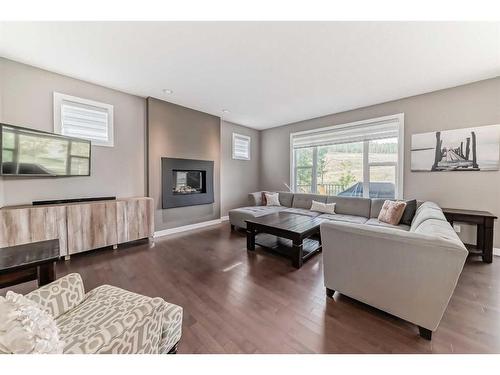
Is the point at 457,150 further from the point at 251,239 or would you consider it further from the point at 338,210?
the point at 251,239

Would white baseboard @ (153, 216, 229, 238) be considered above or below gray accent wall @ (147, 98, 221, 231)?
below

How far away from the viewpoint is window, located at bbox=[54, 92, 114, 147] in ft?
9.48

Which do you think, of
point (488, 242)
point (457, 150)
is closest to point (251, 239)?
point (488, 242)

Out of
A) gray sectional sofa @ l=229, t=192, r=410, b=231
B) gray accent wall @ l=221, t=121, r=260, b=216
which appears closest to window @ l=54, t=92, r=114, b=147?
gray accent wall @ l=221, t=121, r=260, b=216

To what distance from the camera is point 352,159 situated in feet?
14.6

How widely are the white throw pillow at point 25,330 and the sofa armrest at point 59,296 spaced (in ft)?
1.17

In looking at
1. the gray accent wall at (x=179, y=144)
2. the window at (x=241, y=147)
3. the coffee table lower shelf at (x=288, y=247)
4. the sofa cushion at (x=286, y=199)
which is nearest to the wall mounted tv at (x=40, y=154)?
the gray accent wall at (x=179, y=144)

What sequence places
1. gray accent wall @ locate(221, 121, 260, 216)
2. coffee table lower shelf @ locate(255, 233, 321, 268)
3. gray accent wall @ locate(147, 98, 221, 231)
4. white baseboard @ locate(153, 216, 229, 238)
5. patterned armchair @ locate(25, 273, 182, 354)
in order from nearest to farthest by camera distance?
patterned armchair @ locate(25, 273, 182, 354), coffee table lower shelf @ locate(255, 233, 321, 268), gray accent wall @ locate(147, 98, 221, 231), white baseboard @ locate(153, 216, 229, 238), gray accent wall @ locate(221, 121, 260, 216)

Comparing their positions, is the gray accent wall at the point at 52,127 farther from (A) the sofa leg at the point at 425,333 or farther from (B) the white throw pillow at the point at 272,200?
(A) the sofa leg at the point at 425,333

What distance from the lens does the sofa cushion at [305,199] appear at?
448cm

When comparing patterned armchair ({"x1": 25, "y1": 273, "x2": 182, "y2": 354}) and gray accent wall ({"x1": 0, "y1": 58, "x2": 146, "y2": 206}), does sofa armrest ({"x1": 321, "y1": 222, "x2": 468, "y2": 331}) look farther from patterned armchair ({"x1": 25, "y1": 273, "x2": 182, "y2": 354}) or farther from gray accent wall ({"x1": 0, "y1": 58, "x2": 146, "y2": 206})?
gray accent wall ({"x1": 0, "y1": 58, "x2": 146, "y2": 206})

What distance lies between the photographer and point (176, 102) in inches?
157

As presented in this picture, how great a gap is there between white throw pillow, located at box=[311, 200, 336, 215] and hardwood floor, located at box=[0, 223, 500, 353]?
1.53 m
